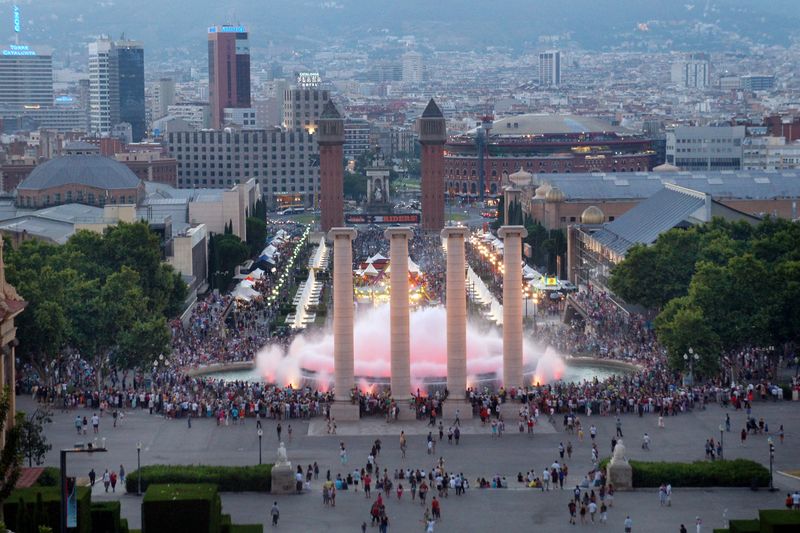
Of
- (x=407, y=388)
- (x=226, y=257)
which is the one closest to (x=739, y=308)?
(x=407, y=388)

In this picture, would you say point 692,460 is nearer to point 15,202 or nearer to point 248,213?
point 15,202

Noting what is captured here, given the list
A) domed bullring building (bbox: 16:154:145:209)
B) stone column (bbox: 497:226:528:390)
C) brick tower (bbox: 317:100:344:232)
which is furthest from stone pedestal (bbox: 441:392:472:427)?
brick tower (bbox: 317:100:344:232)

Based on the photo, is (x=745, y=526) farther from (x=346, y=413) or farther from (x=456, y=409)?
(x=346, y=413)

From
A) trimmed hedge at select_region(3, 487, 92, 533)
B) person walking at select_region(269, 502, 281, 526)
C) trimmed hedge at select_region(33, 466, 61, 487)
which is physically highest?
trimmed hedge at select_region(3, 487, 92, 533)

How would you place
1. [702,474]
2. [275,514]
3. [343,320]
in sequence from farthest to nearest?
[343,320]
[702,474]
[275,514]

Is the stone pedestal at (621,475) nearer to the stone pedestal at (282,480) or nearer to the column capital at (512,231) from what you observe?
the stone pedestal at (282,480)

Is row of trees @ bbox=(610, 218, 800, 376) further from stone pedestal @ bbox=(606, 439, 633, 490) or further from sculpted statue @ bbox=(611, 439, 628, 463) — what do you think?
stone pedestal @ bbox=(606, 439, 633, 490)

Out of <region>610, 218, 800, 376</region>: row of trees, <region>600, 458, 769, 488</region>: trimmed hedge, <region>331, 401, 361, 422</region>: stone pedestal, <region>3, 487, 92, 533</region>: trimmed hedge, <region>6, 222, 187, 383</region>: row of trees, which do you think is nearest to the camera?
<region>3, 487, 92, 533</region>: trimmed hedge
